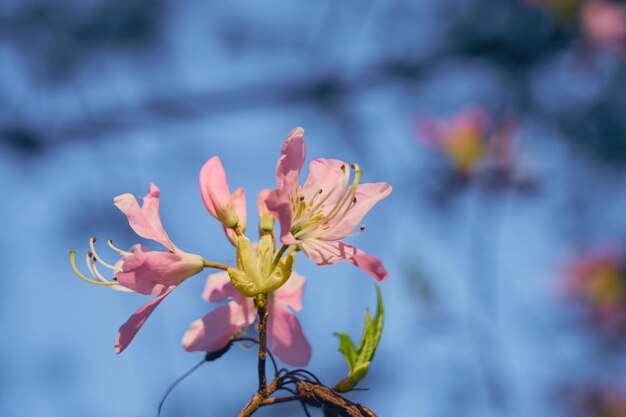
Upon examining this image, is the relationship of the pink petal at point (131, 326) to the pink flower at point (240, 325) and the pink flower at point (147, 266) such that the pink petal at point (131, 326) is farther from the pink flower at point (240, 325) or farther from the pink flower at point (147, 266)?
the pink flower at point (240, 325)

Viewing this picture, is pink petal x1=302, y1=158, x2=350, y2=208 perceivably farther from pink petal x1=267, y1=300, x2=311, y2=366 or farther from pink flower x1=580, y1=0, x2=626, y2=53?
pink flower x1=580, y1=0, x2=626, y2=53

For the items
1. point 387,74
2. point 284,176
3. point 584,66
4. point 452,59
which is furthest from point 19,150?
point 284,176

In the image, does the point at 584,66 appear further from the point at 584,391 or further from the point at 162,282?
the point at 162,282

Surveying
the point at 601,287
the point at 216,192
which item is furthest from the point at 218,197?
the point at 601,287

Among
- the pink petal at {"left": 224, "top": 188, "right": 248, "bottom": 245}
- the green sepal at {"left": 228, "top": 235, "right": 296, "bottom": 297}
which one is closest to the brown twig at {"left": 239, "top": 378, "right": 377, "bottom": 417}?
the green sepal at {"left": 228, "top": 235, "right": 296, "bottom": 297}

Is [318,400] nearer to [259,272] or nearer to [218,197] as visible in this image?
[259,272]

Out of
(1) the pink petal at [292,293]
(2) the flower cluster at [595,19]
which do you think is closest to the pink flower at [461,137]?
(2) the flower cluster at [595,19]
